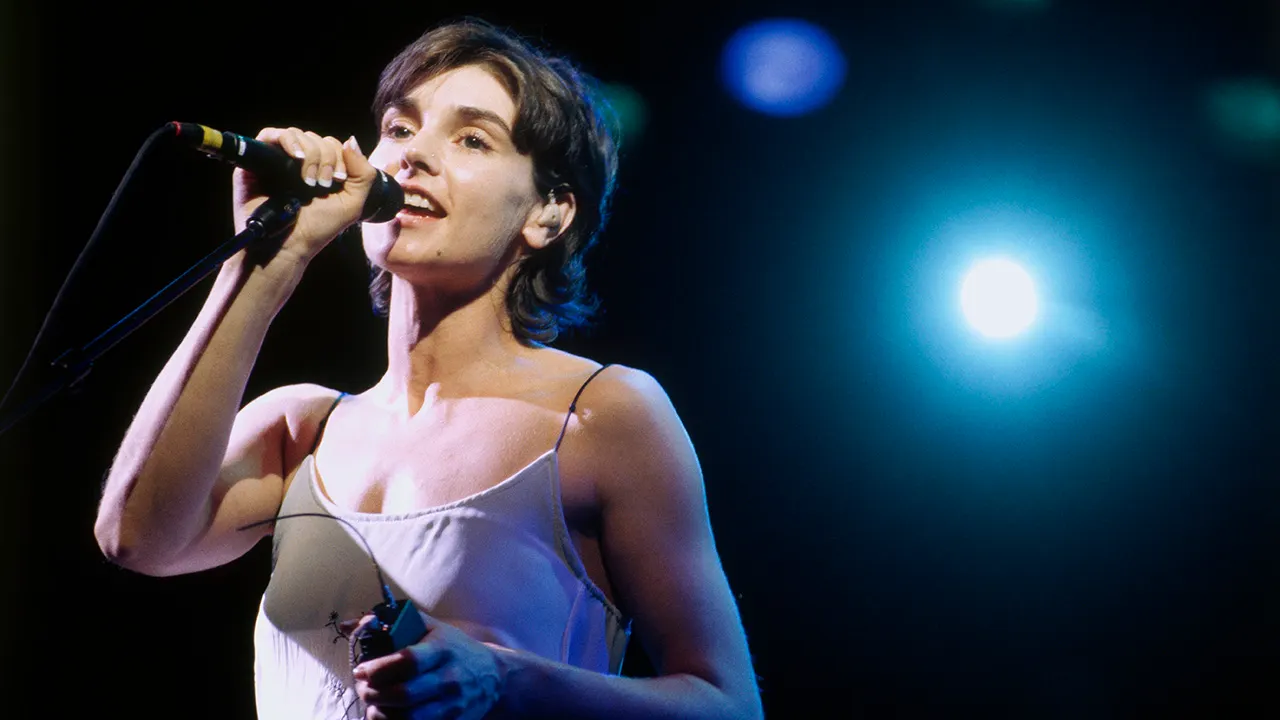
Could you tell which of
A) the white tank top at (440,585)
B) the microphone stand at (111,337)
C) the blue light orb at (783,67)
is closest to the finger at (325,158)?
the microphone stand at (111,337)

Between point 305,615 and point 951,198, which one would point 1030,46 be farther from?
point 305,615

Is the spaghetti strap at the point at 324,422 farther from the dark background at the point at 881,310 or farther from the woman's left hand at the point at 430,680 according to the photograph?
the dark background at the point at 881,310

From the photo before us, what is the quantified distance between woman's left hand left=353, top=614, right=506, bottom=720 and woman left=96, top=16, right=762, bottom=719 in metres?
0.01

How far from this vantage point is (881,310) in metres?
2.85

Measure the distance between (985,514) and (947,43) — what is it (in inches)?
54.9

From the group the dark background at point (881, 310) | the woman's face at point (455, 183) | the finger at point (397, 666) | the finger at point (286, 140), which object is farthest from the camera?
the dark background at point (881, 310)

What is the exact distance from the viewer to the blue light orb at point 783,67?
2.96 metres

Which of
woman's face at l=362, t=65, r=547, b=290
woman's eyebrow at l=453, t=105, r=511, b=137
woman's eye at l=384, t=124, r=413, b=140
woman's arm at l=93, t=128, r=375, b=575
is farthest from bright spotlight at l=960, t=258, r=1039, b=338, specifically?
woman's arm at l=93, t=128, r=375, b=575

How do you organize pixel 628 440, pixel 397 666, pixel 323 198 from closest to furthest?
→ pixel 397 666
pixel 323 198
pixel 628 440

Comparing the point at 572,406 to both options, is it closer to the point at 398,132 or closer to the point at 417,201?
the point at 417,201

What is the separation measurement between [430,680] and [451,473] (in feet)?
1.68

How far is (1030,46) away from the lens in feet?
9.68

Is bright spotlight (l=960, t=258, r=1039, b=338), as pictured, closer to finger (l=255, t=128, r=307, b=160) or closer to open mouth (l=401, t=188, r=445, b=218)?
open mouth (l=401, t=188, r=445, b=218)

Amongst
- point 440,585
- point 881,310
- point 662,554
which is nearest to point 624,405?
point 662,554
